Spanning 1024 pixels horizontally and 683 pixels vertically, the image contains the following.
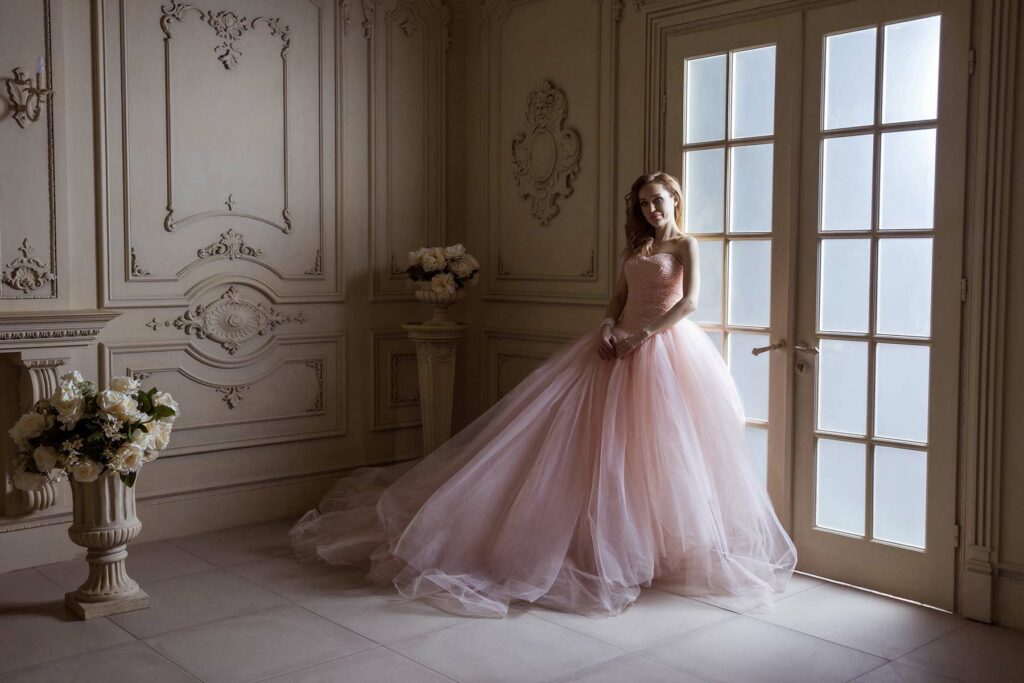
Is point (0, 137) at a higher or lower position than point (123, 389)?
higher

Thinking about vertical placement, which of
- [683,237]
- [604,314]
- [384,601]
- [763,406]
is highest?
[683,237]

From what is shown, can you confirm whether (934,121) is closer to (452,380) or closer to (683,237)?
(683,237)

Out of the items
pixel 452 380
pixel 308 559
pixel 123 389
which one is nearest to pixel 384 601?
pixel 308 559

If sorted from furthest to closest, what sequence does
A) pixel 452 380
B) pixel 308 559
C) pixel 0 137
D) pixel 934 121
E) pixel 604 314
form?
pixel 452 380 < pixel 604 314 < pixel 308 559 < pixel 0 137 < pixel 934 121

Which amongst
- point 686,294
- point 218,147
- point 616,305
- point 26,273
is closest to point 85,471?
point 26,273

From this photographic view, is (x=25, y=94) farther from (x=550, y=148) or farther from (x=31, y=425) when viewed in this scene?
(x=550, y=148)

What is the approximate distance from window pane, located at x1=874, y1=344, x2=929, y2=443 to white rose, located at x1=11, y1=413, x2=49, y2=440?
3.23 metres

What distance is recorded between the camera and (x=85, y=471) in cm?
351

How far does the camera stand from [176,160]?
181 inches

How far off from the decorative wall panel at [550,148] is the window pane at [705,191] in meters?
0.47

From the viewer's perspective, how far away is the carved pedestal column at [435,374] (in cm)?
520

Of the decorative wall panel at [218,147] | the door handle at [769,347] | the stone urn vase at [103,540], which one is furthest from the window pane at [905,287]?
the stone urn vase at [103,540]

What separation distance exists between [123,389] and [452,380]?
1983 millimetres

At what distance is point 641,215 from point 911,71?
127cm
